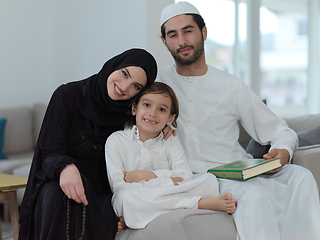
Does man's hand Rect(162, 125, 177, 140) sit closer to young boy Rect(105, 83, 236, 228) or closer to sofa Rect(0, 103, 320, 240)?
young boy Rect(105, 83, 236, 228)

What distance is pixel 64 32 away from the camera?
11.6 feet

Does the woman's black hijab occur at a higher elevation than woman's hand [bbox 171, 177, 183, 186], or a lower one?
higher

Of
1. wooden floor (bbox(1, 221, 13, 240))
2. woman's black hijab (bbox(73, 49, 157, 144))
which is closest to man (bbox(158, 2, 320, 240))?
woman's black hijab (bbox(73, 49, 157, 144))

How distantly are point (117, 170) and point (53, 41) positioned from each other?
2619 millimetres

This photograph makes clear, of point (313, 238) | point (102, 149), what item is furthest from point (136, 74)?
point (313, 238)

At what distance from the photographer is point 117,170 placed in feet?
5.10

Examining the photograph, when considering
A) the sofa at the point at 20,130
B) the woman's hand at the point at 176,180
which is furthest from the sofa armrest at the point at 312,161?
the sofa at the point at 20,130

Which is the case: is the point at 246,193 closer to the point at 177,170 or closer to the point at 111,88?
the point at 177,170

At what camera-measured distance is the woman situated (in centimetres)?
135

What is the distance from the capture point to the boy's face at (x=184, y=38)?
1.90 meters

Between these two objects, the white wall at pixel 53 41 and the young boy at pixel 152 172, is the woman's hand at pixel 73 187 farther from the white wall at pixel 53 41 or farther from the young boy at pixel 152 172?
the white wall at pixel 53 41

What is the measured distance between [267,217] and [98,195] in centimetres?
75

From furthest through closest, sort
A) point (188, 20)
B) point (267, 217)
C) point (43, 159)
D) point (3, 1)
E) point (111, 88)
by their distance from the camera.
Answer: point (3, 1) → point (188, 20) → point (111, 88) → point (43, 159) → point (267, 217)

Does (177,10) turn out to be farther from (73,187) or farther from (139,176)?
(73,187)
